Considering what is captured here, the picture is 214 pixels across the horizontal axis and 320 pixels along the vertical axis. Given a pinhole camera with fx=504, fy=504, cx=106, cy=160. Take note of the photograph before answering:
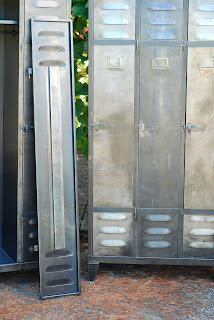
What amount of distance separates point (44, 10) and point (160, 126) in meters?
1.16

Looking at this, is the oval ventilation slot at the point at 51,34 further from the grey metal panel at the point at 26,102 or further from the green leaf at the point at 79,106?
the green leaf at the point at 79,106

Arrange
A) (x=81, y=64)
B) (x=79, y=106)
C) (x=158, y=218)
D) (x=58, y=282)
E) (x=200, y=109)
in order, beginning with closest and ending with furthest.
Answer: (x=58, y=282) → (x=200, y=109) → (x=158, y=218) → (x=79, y=106) → (x=81, y=64)

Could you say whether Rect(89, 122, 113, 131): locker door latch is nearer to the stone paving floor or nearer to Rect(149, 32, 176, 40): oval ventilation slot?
Rect(149, 32, 176, 40): oval ventilation slot

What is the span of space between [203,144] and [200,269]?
1.09 metres

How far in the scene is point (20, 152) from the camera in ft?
11.9

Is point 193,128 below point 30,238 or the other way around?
the other way around

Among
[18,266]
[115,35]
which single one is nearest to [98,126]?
Answer: [115,35]

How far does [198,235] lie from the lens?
374 centimetres

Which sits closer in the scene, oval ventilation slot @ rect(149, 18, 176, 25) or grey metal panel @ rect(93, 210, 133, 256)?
oval ventilation slot @ rect(149, 18, 176, 25)

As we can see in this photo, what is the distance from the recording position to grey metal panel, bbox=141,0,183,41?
11.6 feet

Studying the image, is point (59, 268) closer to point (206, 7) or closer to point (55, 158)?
point (55, 158)

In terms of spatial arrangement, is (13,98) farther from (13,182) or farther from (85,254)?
(85,254)

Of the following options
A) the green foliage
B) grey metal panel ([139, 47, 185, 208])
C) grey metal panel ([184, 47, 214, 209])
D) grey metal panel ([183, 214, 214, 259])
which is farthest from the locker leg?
the green foliage

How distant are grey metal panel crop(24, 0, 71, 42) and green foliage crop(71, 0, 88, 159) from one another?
2.83 feet
